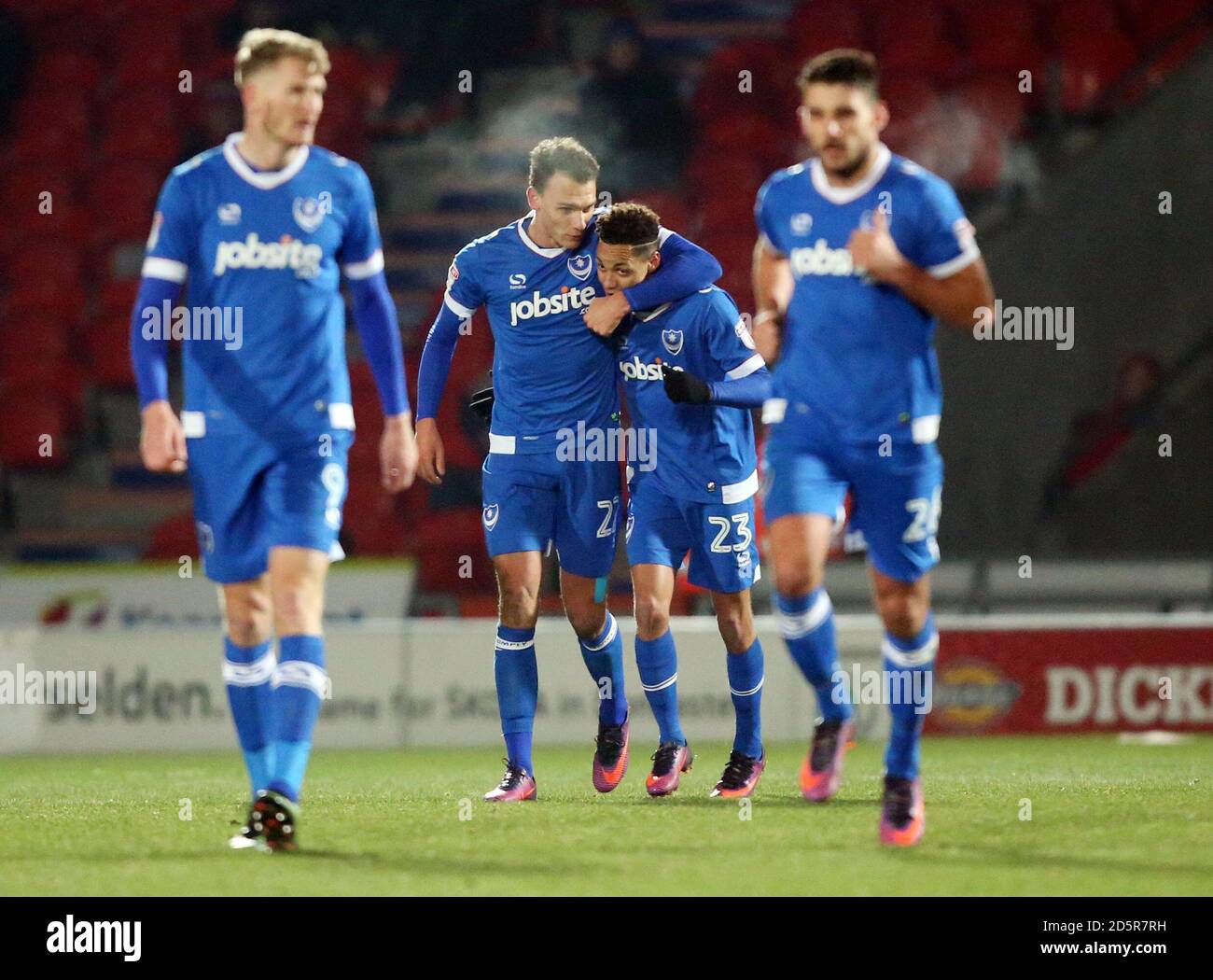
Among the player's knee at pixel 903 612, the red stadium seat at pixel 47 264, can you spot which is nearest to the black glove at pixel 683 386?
the player's knee at pixel 903 612

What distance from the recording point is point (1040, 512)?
1252 centimetres

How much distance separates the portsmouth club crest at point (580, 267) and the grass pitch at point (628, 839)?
1.91 metres

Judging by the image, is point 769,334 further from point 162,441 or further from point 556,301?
A: point 162,441

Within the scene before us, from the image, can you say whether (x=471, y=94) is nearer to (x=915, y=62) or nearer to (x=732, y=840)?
(x=915, y=62)

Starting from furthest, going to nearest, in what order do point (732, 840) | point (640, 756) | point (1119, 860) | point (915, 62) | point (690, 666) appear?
point (915, 62) < point (690, 666) < point (640, 756) < point (732, 840) < point (1119, 860)

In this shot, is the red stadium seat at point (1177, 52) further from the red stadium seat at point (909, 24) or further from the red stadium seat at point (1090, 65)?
the red stadium seat at point (909, 24)

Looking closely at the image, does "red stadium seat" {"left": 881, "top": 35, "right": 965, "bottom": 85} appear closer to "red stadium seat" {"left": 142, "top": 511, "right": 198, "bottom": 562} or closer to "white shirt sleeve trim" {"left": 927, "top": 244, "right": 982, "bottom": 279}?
"red stadium seat" {"left": 142, "top": 511, "right": 198, "bottom": 562}

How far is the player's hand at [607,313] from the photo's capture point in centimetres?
659

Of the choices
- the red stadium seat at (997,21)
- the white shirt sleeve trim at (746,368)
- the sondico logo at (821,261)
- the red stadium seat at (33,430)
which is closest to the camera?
the sondico logo at (821,261)

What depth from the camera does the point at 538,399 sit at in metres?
6.72

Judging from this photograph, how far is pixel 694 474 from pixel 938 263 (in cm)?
180

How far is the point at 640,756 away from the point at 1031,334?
4870 mm

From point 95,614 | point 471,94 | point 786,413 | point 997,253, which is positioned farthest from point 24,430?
point 786,413

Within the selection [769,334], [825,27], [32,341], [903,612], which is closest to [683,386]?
[769,334]
